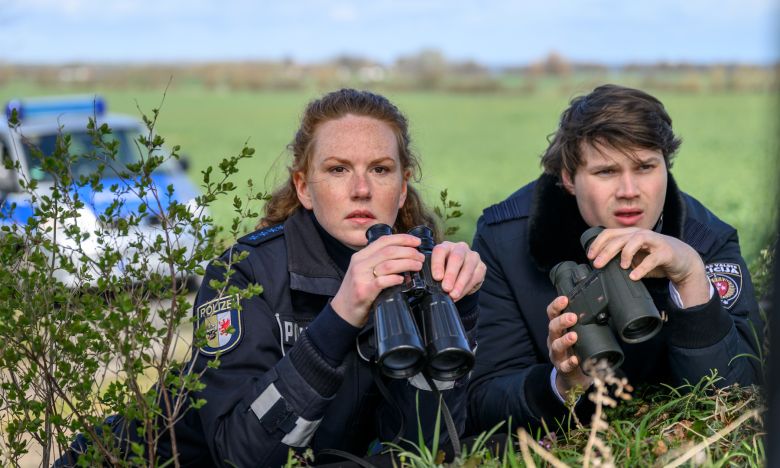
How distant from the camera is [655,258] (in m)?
2.99

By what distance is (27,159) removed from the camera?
11.2 m

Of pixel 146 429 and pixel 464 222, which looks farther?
pixel 464 222

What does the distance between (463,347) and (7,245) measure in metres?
1.68

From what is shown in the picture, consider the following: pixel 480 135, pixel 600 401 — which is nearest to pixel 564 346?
pixel 600 401

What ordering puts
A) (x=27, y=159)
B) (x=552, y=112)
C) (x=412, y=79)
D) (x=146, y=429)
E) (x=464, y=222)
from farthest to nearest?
(x=412, y=79) → (x=552, y=112) → (x=464, y=222) → (x=27, y=159) → (x=146, y=429)

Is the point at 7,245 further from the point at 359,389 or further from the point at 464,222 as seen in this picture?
the point at 464,222

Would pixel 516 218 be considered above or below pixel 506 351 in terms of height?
above

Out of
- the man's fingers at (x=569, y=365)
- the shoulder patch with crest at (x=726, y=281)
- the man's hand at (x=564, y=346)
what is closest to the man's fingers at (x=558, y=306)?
the man's hand at (x=564, y=346)

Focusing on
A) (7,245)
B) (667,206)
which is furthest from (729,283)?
(7,245)

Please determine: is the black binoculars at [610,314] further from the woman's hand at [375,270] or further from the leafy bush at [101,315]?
the leafy bush at [101,315]

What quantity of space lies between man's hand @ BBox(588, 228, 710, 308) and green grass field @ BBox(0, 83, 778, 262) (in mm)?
3157

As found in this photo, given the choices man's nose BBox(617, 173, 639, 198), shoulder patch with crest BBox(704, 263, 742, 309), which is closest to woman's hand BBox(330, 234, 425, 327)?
man's nose BBox(617, 173, 639, 198)

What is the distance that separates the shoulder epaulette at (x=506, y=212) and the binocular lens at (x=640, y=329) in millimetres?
1067

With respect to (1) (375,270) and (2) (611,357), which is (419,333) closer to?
(1) (375,270)
